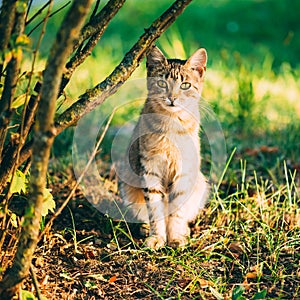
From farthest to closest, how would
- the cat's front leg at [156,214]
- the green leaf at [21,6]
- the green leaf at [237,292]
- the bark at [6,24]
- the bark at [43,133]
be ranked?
1. the cat's front leg at [156,214]
2. the green leaf at [237,292]
3. the bark at [6,24]
4. the green leaf at [21,6]
5. the bark at [43,133]

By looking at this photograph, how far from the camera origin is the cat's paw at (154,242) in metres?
2.96

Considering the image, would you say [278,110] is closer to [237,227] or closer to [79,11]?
[237,227]

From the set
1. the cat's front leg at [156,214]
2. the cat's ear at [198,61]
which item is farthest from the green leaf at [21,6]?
the cat's front leg at [156,214]

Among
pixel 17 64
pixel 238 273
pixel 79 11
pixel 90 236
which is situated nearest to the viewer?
pixel 79 11

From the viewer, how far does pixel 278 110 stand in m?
5.09

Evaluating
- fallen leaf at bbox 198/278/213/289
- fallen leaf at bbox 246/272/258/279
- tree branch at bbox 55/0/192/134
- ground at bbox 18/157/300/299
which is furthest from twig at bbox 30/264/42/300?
fallen leaf at bbox 246/272/258/279

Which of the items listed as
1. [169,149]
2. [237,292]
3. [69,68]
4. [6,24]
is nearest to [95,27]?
[69,68]

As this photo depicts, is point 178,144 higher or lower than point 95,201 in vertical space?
higher

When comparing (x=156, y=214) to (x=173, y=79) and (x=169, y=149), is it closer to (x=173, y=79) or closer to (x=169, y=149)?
(x=169, y=149)

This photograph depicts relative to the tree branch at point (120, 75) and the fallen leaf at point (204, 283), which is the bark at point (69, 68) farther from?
the fallen leaf at point (204, 283)

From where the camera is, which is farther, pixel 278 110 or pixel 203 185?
pixel 278 110

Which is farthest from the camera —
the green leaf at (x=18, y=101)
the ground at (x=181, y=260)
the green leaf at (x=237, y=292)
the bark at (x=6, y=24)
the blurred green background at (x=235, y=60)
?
the blurred green background at (x=235, y=60)

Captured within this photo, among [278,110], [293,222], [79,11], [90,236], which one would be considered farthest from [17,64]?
[278,110]

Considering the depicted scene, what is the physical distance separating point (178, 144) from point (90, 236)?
74 centimetres
